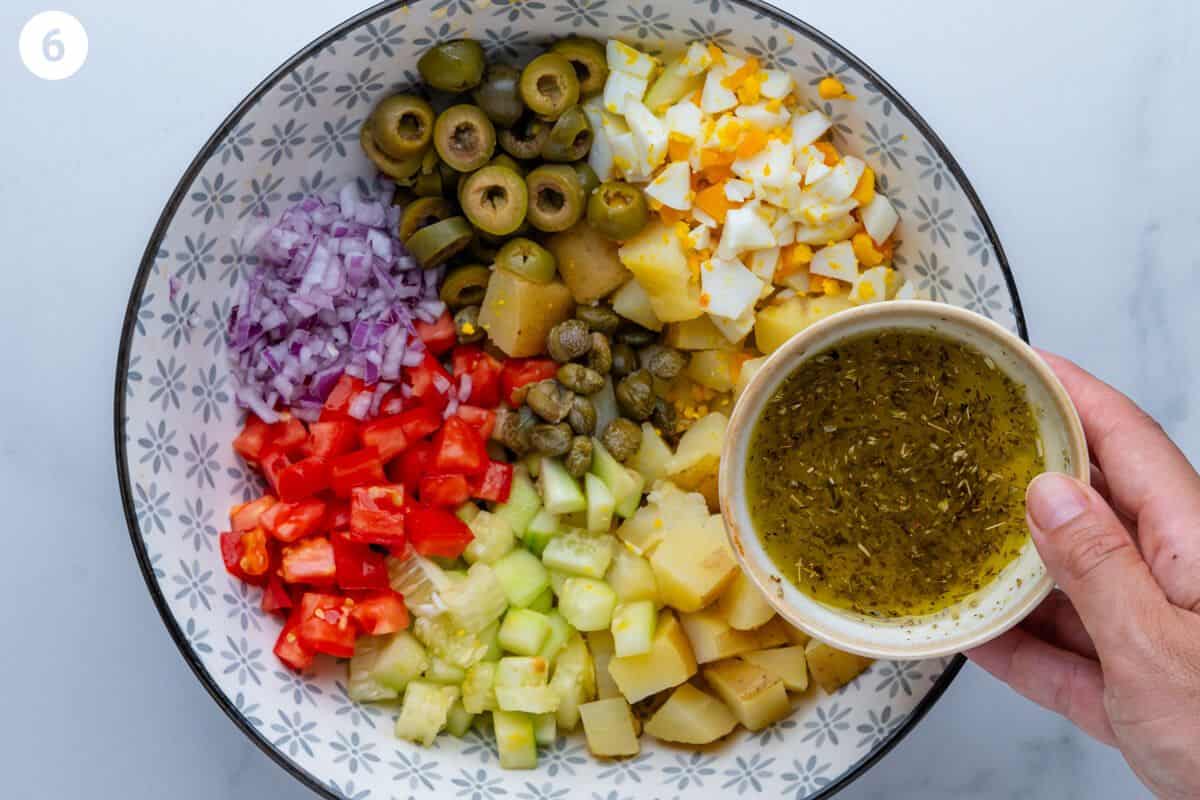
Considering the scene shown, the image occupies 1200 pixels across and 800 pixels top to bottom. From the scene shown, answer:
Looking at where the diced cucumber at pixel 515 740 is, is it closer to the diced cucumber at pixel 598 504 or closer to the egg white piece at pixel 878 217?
the diced cucumber at pixel 598 504

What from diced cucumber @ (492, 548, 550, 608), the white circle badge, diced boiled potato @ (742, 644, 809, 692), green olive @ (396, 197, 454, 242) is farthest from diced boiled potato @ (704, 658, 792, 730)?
the white circle badge

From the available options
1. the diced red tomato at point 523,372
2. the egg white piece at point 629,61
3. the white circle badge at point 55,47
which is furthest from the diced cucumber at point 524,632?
the white circle badge at point 55,47

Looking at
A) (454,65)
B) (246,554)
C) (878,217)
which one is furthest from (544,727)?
(454,65)

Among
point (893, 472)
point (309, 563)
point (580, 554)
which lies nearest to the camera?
point (893, 472)

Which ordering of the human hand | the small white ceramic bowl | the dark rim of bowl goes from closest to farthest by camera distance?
the human hand
the small white ceramic bowl
the dark rim of bowl

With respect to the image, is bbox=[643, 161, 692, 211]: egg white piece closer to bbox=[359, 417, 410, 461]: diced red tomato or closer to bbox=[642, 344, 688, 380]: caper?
bbox=[642, 344, 688, 380]: caper

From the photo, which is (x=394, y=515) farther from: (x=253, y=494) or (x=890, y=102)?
(x=890, y=102)

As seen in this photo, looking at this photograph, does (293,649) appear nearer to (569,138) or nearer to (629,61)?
(569,138)
